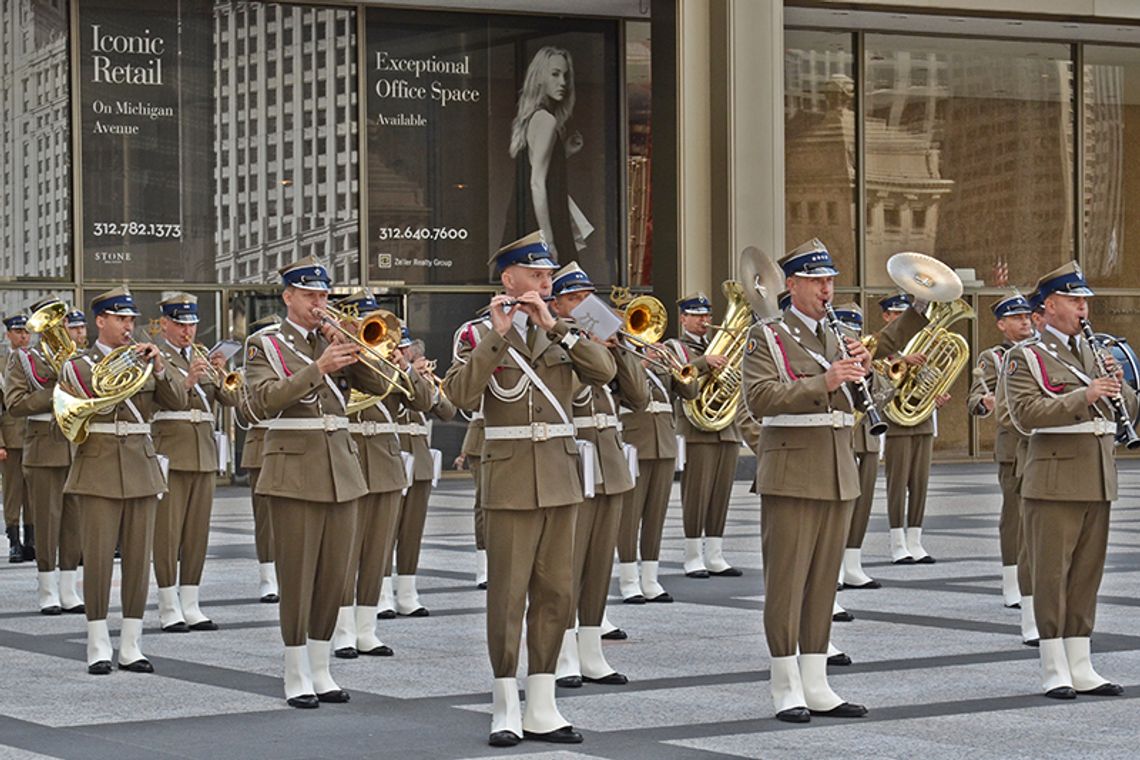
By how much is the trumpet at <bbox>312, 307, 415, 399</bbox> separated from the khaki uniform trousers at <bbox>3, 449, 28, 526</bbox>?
24.0 ft

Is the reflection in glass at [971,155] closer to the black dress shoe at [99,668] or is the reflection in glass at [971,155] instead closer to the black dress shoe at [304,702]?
the black dress shoe at [99,668]

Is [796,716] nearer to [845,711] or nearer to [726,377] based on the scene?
[845,711]

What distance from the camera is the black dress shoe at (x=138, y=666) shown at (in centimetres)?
1127

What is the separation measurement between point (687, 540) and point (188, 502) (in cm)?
454

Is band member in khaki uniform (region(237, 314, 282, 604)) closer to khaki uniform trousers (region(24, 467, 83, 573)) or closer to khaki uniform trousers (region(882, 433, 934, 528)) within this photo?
khaki uniform trousers (region(24, 467, 83, 573))

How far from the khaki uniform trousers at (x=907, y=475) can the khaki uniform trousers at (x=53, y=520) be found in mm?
6558

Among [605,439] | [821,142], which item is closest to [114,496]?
[605,439]

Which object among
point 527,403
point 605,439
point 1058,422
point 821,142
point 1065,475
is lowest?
point 1065,475

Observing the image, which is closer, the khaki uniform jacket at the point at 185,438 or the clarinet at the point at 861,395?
the clarinet at the point at 861,395

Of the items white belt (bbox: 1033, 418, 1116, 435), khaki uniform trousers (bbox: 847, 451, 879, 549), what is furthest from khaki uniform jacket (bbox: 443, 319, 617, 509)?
khaki uniform trousers (bbox: 847, 451, 879, 549)

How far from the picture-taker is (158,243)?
28297 mm

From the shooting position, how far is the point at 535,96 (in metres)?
30.4

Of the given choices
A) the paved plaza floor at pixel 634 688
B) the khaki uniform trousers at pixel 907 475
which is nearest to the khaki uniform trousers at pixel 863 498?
the paved plaza floor at pixel 634 688

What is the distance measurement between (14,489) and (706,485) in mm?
6158
